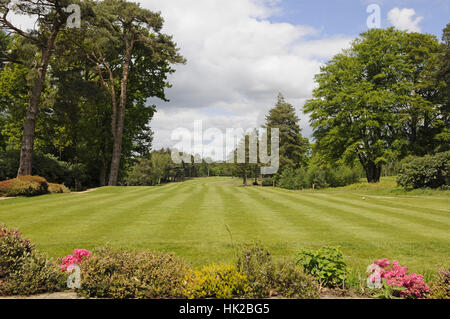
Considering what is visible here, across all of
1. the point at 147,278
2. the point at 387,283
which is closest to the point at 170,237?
the point at 147,278

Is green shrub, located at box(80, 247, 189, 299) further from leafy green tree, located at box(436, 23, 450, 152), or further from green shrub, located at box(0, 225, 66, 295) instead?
leafy green tree, located at box(436, 23, 450, 152)

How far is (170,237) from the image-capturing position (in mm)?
8328

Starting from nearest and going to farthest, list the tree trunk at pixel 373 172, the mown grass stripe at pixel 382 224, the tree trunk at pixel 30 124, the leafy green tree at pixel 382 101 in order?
the mown grass stripe at pixel 382 224, the tree trunk at pixel 30 124, the leafy green tree at pixel 382 101, the tree trunk at pixel 373 172

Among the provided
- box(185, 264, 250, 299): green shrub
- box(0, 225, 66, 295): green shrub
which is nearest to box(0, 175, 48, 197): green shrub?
box(0, 225, 66, 295): green shrub

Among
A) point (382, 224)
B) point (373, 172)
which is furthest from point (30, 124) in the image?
point (373, 172)

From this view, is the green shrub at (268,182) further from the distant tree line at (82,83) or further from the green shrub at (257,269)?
the green shrub at (257,269)

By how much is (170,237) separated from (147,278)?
12.2 feet

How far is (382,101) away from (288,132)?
84.1 feet

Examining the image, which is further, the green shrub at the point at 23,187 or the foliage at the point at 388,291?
the green shrub at the point at 23,187

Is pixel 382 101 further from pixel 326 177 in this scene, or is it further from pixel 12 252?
→ pixel 12 252

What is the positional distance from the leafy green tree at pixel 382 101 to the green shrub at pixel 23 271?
31.9 metres

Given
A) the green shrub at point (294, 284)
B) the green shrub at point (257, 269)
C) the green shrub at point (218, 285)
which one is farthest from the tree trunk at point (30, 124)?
the green shrub at point (294, 284)

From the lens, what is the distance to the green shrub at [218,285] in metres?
4.41
